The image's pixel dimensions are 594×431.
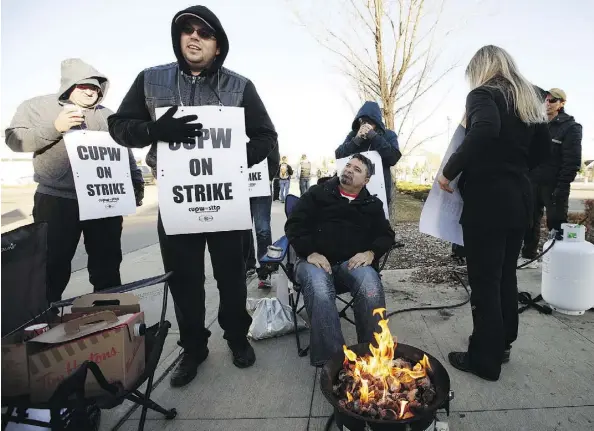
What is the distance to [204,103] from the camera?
2473 mm

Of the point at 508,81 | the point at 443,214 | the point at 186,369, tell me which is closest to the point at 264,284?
the point at 186,369

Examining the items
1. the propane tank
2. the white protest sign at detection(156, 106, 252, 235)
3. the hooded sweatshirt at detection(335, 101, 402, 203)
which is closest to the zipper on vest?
the white protest sign at detection(156, 106, 252, 235)

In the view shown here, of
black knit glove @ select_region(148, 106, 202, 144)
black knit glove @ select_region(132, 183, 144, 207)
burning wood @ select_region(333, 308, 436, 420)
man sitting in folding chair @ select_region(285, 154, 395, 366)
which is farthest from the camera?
black knit glove @ select_region(132, 183, 144, 207)

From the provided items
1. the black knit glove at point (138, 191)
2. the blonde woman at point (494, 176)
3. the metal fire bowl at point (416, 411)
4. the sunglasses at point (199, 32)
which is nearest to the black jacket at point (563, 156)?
the blonde woman at point (494, 176)

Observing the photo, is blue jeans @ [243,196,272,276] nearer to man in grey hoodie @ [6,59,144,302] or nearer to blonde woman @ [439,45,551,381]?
man in grey hoodie @ [6,59,144,302]

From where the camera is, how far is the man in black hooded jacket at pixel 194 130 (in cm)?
233

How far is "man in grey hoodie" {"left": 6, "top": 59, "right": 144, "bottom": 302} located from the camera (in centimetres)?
284

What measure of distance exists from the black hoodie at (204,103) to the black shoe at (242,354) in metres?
1.32

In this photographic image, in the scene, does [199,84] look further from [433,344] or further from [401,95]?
[401,95]

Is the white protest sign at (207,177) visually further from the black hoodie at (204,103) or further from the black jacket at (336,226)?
the black jacket at (336,226)

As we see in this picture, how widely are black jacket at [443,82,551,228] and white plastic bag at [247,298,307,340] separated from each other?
169 cm

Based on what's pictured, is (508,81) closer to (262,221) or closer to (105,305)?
(105,305)

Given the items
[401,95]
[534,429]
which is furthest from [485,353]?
[401,95]

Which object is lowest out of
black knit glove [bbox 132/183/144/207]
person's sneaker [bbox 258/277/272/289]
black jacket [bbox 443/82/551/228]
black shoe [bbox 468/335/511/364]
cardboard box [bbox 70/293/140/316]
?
person's sneaker [bbox 258/277/272/289]
